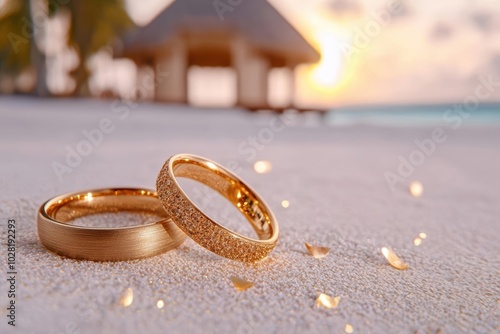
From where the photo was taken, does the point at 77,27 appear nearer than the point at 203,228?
No

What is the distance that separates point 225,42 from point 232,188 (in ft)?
29.3

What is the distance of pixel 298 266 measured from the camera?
4.63 feet

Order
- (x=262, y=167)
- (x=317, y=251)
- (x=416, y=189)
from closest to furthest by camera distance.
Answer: (x=317, y=251) → (x=416, y=189) → (x=262, y=167)

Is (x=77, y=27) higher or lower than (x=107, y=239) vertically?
lower

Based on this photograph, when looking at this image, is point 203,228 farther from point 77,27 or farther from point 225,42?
point 77,27

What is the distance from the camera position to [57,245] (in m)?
1.31

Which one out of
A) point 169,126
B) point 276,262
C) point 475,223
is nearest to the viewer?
point 276,262

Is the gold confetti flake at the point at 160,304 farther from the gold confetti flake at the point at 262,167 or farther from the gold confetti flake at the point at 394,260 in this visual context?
the gold confetti flake at the point at 262,167

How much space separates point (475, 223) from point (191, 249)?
146 centimetres

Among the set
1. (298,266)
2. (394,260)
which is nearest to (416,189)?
(394,260)

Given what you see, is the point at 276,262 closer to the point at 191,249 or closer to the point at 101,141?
the point at 191,249

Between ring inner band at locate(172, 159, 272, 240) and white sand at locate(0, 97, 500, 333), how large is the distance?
4.7 inches

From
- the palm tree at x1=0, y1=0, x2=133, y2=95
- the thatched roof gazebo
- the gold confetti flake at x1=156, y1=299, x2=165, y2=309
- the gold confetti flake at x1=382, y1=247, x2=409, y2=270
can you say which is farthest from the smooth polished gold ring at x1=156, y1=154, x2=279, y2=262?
the palm tree at x1=0, y1=0, x2=133, y2=95

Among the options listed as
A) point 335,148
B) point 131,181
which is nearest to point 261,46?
point 335,148
